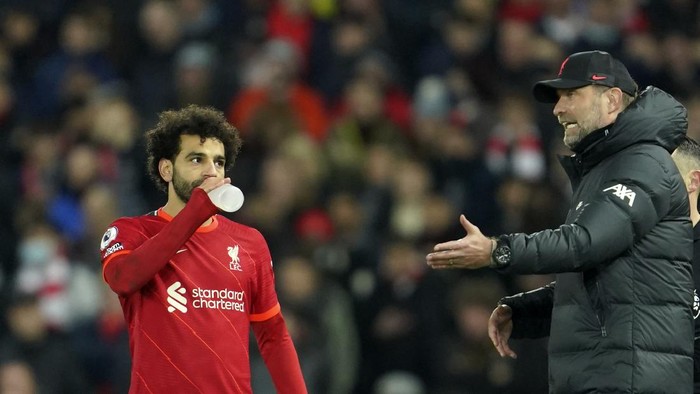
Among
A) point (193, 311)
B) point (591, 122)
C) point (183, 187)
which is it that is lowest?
point (591, 122)

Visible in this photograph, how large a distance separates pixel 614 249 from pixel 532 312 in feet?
2.60

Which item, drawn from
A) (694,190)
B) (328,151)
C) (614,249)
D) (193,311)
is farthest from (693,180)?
(328,151)

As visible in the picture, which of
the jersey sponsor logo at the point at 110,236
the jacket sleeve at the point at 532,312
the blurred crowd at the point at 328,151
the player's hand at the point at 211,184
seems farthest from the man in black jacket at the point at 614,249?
the blurred crowd at the point at 328,151

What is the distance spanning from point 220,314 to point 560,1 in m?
6.36

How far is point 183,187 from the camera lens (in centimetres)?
559

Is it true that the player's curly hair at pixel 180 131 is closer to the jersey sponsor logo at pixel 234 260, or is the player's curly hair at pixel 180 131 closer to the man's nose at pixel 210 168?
the man's nose at pixel 210 168

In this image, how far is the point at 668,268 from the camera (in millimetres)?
5191

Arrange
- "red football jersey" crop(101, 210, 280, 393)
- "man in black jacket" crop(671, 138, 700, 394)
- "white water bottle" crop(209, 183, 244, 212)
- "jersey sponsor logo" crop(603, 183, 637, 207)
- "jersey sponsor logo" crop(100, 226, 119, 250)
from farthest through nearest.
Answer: "man in black jacket" crop(671, 138, 700, 394) → "jersey sponsor logo" crop(100, 226, 119, 250) → "red football jersey" crop(101, 210, 280, 393) → "white water bottle" crop(209, 183, 244, 212) → "jersey sponsor logo" crop(603, 183, 637, 207)

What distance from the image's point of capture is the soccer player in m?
5.34

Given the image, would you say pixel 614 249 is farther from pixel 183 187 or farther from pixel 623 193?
pixel 183 187

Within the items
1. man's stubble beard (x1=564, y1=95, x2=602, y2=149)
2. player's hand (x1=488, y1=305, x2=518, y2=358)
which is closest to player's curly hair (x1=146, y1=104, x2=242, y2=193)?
player's hand (x1=488, y1=305, x2=518, y2=358)

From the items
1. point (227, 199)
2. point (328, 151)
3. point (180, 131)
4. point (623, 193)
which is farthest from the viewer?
point (328, 151)

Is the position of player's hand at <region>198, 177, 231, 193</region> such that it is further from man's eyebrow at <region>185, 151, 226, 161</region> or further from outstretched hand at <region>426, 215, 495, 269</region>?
outstretched hand at <region>426, 215, 495, 269</region>

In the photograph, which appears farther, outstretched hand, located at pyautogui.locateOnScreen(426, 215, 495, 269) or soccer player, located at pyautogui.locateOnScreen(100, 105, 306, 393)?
soccer player, located at pyautogui.locateOnScreen(100, 105, 306, 393)
